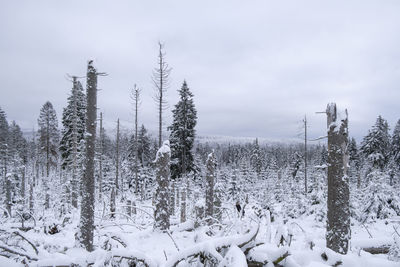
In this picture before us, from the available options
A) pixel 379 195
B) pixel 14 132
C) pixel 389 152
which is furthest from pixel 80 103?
pixel 389 152

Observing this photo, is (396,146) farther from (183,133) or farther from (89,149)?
(89,149)

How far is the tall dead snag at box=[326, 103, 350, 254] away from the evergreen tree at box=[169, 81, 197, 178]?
16.8 metres

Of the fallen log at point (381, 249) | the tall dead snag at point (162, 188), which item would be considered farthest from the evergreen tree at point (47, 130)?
the fallen log at point (381, 249)

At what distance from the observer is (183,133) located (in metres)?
21.5

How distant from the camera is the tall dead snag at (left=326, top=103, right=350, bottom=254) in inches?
174

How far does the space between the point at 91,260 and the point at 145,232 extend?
4.88 metres

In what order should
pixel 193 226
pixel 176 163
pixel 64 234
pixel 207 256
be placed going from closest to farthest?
pixel 207 256, pixel 193 226, pixel 64 234, pixel 176 163

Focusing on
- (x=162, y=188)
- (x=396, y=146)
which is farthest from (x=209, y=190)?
(x=396, y=146)

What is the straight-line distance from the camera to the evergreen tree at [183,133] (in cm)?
2109

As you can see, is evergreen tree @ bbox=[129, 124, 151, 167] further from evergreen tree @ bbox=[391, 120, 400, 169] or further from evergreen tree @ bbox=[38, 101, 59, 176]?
evergreen tree @ bbox=[391, 120, 400, 169]

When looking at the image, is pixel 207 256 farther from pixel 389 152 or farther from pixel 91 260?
pixel 389 152

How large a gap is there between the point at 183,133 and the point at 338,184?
17539 mm

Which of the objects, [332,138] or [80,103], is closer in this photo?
[332,138]

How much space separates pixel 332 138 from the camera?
4.57 metres
